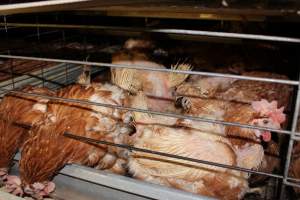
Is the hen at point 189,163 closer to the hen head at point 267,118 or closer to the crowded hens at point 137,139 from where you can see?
the crowded hens at point 137,139

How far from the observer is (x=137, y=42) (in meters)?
2.24

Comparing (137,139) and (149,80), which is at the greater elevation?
(149,80)

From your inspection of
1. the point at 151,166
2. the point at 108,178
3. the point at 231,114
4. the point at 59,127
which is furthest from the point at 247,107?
the point at 59,127

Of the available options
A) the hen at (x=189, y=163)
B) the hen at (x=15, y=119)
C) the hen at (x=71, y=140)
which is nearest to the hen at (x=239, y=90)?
the hen at (x=189, y=163)

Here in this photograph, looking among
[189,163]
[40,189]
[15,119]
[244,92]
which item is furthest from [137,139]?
[244,92]

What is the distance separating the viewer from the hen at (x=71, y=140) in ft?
4.46

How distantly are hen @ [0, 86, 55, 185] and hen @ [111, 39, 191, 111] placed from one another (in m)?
0.49

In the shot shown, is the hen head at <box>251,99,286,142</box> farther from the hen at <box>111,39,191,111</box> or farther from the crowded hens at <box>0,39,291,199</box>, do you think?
the hen at <box>111,39,191,111</box>

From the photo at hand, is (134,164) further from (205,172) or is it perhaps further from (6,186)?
(6,186)

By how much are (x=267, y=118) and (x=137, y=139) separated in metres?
0.62

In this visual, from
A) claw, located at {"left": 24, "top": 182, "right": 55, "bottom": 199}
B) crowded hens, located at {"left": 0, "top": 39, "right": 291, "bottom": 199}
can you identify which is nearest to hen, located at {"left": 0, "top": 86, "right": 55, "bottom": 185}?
crowded hens, located at {"left": 0, "top": 39, "right": 291, "bottom": 199}

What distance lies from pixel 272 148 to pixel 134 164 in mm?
737

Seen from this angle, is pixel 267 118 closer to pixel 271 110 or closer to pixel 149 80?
pixel 271 110

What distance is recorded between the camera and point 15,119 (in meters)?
1.54
